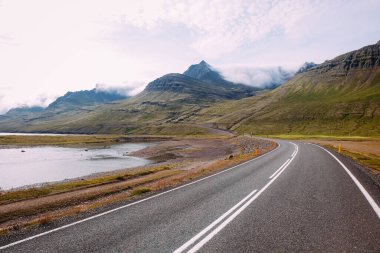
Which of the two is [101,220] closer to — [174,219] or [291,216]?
[174,219]

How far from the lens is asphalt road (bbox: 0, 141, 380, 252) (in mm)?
7926

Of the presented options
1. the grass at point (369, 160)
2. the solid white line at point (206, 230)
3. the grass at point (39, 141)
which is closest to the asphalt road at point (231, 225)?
the solid white line at point (206, 230)

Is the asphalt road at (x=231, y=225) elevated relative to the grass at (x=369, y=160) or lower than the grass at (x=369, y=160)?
elevated

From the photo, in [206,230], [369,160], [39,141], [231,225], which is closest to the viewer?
[206,230]

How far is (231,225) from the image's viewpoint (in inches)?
381

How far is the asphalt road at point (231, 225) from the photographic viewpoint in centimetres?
793

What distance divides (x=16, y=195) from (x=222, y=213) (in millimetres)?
20228

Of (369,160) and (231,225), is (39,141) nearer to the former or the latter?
(369,160)

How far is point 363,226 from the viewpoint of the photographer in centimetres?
927

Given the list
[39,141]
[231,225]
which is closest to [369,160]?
[231,225]

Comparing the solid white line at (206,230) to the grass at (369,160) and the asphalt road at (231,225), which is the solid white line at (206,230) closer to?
the asphalt road at (231,225)

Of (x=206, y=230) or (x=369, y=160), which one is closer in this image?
(x=206, y=230)

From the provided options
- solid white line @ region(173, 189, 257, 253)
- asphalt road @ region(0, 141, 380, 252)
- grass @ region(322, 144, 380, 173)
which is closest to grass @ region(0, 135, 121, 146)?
grass @ region(322, 144, 380, 173)

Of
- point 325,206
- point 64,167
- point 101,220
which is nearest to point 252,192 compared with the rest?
point 325,206
